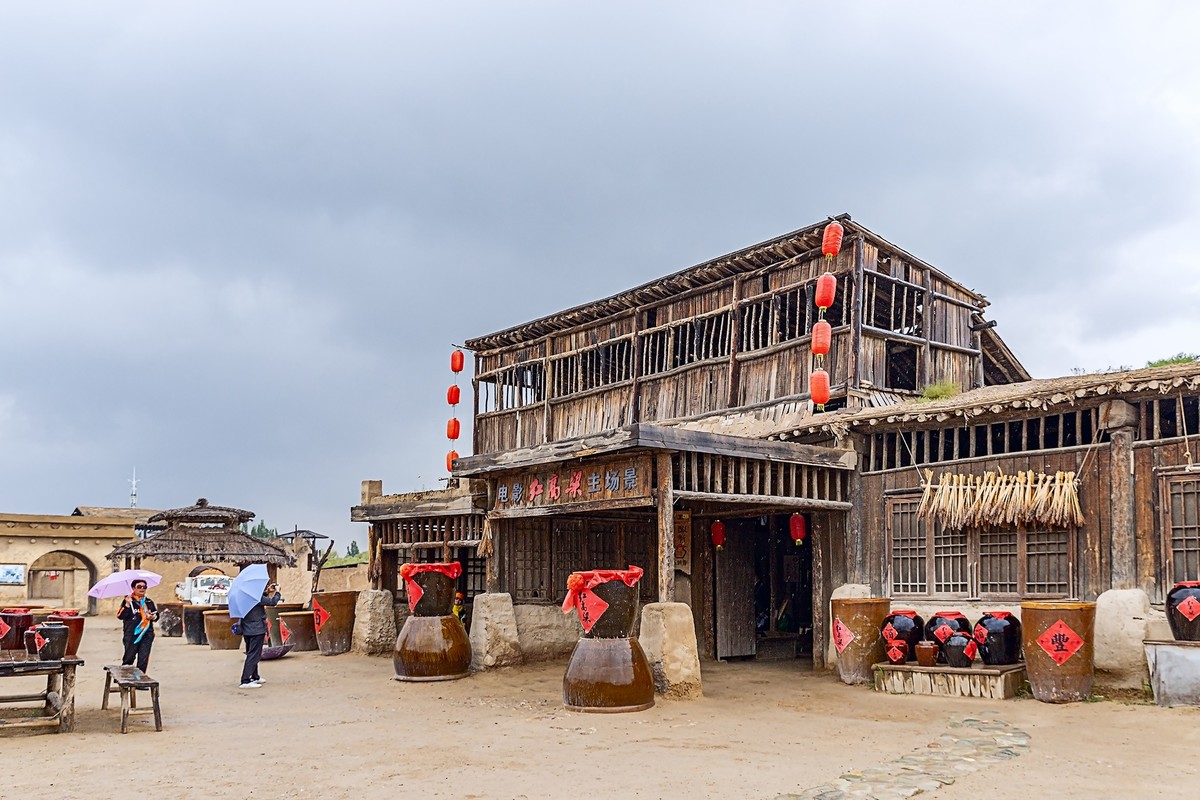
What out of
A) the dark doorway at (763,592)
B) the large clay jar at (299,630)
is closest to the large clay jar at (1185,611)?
the dark doorway at (763,592)

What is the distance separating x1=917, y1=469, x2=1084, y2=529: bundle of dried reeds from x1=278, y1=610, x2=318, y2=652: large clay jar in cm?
1095

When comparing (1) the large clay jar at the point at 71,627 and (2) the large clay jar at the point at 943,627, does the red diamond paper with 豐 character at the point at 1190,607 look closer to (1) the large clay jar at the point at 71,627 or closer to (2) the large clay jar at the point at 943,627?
(2) the large clay jar at the point at 943,627

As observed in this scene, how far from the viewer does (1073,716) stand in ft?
30.6

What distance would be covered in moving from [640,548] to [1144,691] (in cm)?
775

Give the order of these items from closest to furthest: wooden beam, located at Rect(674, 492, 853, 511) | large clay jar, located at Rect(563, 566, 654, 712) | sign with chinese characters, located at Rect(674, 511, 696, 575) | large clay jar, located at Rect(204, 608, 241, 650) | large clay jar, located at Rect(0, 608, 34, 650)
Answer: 1. large clay jar, located at Rect(563, 566, 654, 712)
2. wooden beam, located at Rect(674, 492, 853, 511)
3. large clay jar, located at Rect(0, 608, 34, 650)
4. sign with chinese characters, located at Rect(674, 511, 696, 575)
5. large clay jar, located at Rect(204, 608, 241, 650)

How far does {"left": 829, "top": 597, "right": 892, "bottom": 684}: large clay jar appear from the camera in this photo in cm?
1159

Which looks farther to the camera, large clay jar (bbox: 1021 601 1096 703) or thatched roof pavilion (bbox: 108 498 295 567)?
thatched roof pavilion (bbox: 108 498 295 567)

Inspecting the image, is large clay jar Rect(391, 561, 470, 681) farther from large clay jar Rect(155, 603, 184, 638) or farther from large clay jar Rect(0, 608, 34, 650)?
large clay jar Rect(155, 603, 184, 638)

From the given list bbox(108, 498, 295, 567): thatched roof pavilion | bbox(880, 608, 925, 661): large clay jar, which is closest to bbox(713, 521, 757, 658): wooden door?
bbox(880, 608, 925, 661): large clay jar

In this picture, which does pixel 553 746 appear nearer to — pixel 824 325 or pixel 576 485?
pixel 576 485

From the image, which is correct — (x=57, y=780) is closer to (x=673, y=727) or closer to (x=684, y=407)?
(x=673, y=727)

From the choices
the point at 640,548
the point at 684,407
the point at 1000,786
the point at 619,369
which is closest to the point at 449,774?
the point at 1000,786

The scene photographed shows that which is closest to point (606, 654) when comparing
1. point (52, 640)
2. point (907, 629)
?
point (907, 629)

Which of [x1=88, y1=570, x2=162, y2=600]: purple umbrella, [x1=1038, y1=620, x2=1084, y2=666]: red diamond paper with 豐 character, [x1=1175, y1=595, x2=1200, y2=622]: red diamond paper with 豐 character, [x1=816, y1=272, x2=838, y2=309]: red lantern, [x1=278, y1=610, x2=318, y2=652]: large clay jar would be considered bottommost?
[x1=278, y1=610, x2=318, y2=652]: large clay jar
